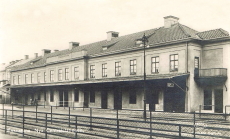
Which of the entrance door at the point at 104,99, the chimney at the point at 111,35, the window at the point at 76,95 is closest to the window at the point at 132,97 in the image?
the entrance door at the point at 104,99

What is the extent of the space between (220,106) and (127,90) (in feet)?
29.9

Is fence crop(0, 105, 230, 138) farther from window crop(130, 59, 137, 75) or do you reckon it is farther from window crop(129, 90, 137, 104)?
window crop(130, 59, 137, 75)

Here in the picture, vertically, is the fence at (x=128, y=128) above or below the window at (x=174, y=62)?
below

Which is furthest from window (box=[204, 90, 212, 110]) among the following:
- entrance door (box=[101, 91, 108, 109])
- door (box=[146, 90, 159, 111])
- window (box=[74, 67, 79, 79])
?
window (box=[74, 67, 79, 79])

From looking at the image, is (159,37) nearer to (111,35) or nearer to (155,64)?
(155,64)

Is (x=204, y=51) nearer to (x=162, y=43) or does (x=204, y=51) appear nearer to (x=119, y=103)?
(x=162, y=43)

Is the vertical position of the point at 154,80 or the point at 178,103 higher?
the point at 154,80

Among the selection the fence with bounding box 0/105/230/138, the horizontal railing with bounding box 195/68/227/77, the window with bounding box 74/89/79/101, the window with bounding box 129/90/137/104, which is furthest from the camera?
the window with bounding box 74/89/79/101

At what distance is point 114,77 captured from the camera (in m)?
28.9

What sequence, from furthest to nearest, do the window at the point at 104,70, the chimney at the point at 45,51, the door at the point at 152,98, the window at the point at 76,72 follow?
the chimney at the point at 45,51
the window at the point at 76,72
the window at the point at 104,70
the door at the point at 152,98

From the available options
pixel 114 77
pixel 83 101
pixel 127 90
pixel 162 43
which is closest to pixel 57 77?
pixel 83 101

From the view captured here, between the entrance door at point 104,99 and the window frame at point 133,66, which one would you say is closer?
the window frame at point 133,66

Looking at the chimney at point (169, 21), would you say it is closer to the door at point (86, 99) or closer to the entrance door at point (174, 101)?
the entrance door at point (174, 101)

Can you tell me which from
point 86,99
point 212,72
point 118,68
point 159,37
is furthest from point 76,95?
point 212,72
